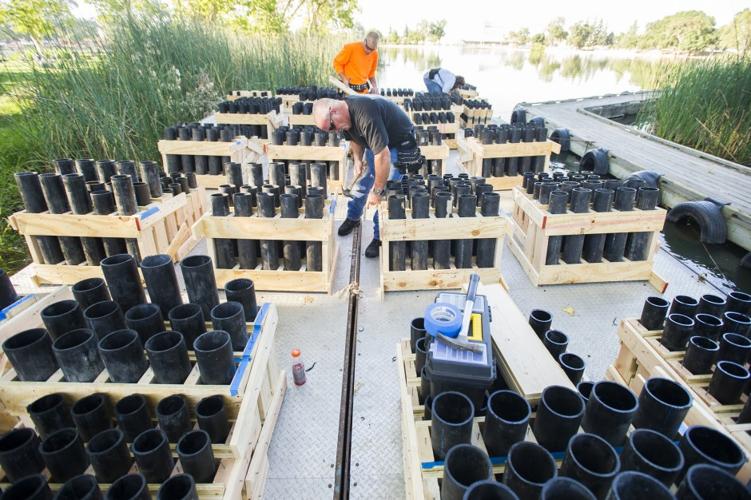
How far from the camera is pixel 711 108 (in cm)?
809

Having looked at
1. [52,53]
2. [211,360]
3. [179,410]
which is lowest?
[179,410]

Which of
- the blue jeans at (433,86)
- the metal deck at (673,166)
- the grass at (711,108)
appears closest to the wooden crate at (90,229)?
the metal deck at (673,166)

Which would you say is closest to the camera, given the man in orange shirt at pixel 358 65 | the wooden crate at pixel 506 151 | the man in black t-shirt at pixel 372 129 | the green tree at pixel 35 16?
the man in black t-shirt at pixel 372 129

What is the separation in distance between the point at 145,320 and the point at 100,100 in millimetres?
5446

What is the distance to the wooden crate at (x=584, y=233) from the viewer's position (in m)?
3.73

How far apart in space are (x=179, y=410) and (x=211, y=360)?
25cm

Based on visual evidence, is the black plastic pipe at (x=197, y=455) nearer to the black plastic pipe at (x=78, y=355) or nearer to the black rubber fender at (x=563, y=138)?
the black plastic pipe at (x=78, y=355)

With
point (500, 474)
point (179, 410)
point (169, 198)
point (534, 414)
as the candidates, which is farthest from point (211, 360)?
point (169, 198)

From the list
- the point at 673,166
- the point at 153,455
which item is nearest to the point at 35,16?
the point at 153,455

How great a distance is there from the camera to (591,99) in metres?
15.0

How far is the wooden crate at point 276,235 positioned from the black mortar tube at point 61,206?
48.6 inches

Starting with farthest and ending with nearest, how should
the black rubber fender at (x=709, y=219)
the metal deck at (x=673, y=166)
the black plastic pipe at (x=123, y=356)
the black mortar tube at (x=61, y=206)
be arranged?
the metal deck at (x=673, y=166)
the black rubber fender at (x=709, y=219)
the black mortar tube at (x=61, y=206)
the black plastic pipe at (x=123, y=356)

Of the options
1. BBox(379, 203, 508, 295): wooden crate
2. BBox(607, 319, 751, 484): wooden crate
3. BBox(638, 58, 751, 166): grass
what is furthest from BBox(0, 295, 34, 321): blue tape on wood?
BBox(638, 58, 751, 166): grass

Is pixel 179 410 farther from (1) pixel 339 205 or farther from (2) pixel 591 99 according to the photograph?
(2) pixel 591 99
